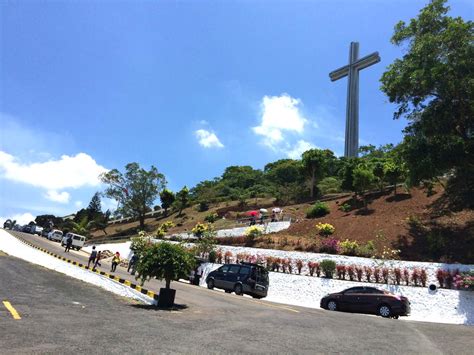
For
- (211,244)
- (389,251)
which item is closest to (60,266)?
(211,244)

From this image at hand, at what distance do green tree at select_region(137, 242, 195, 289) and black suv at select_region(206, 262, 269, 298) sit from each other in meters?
8.97

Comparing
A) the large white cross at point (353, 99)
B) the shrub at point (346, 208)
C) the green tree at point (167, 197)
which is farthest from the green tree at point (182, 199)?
the shrub at point (346, 208)

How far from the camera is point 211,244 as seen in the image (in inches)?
1296

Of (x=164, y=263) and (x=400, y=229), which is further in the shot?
(x=400, y=229)

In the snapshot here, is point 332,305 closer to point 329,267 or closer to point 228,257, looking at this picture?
point 329,267

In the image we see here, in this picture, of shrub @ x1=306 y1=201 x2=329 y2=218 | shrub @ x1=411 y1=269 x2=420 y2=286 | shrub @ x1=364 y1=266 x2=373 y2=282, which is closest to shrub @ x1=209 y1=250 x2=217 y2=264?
shrub @ x1=306 y1=201 x2=329 y2=218

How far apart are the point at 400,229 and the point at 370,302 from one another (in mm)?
11896

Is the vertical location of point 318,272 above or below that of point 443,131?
below

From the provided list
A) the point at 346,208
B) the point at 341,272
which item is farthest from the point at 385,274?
the point at 346,208

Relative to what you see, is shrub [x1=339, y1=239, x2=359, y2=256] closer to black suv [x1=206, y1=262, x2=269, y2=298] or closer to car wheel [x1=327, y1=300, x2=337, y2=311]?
black suv [x1=206, y1=262, x2=269, y2=298]

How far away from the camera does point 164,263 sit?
43.0 ft

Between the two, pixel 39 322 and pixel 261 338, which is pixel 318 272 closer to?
pixel 261 338

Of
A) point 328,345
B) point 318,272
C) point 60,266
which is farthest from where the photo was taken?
point 318,272

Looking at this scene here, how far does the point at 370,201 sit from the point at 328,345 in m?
31.0
